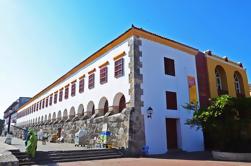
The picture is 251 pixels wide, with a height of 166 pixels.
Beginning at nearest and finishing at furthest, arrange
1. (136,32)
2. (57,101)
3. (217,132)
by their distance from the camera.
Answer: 1. (217,132)
2. (136,32)
3. (57,101)

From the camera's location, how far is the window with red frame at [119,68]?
596 inches

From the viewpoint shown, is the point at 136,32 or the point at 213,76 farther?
the point at 213,76

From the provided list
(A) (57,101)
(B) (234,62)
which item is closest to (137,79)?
(B) (234,62)

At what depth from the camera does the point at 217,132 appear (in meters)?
12.4

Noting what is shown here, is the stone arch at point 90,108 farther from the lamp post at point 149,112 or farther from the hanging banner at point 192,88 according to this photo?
the hanging banner at point 192,88

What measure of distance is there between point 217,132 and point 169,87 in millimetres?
4252

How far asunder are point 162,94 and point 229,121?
4323 millimetres

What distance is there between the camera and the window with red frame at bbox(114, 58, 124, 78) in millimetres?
15137

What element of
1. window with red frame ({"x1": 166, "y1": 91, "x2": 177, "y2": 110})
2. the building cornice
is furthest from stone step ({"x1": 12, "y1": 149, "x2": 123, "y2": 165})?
the building cornice

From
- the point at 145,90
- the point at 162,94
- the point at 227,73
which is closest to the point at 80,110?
the point at 145,90

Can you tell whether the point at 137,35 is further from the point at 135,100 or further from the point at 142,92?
the point at 135,100

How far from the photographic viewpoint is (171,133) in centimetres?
1491

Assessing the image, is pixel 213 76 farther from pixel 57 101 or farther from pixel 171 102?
pixel 57 101

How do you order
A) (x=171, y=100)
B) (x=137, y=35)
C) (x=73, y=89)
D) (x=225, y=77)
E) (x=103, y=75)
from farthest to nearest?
(x=73, y=89), (x=225, y=77), (x=103, y=75), (x=171, y=100), (x=137, y=35)
